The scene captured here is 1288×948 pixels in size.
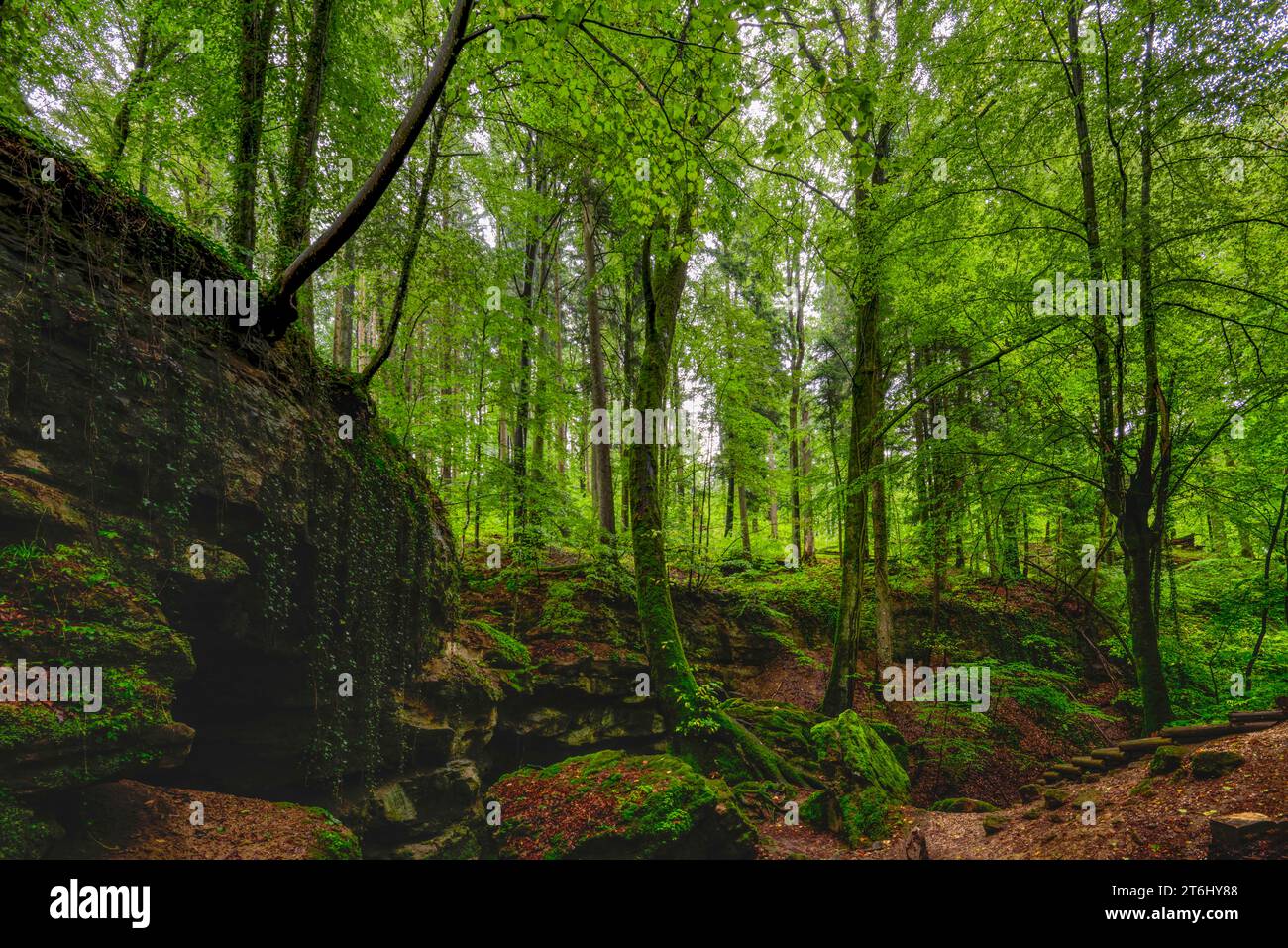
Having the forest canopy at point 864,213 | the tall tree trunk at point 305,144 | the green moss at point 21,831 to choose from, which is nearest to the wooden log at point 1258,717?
the forest canopy at point 864,213

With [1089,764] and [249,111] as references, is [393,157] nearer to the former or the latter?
[249,111]

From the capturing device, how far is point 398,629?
6590 millimetres

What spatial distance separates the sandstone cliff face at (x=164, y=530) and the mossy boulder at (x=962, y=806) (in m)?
7.56

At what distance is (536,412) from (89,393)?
7713mm

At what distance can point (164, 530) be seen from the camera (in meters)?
4.27

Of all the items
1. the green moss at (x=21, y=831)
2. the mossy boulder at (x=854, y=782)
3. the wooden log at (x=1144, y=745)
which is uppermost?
the green moss at (x=21, y=831)

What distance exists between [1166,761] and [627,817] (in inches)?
224

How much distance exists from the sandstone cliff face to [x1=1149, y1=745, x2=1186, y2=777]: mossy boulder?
8.42 meters

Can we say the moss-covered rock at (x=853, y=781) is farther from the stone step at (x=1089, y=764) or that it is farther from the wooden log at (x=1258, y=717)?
the wooden log at (x=1258, y=717)

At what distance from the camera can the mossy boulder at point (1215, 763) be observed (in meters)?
4.51

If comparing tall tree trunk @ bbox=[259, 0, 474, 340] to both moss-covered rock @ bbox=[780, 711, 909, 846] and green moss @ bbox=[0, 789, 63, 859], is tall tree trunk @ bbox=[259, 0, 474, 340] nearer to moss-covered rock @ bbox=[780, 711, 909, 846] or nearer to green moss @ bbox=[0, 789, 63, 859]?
green moss @ bbox=[0, 789, 63, 859]

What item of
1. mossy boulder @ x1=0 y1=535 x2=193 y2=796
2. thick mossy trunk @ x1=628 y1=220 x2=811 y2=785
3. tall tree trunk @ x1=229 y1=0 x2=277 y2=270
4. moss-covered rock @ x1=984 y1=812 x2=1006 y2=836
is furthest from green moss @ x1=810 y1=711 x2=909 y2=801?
tall tree trunk @ x1=229 y1=0 x2=277 y2=270
